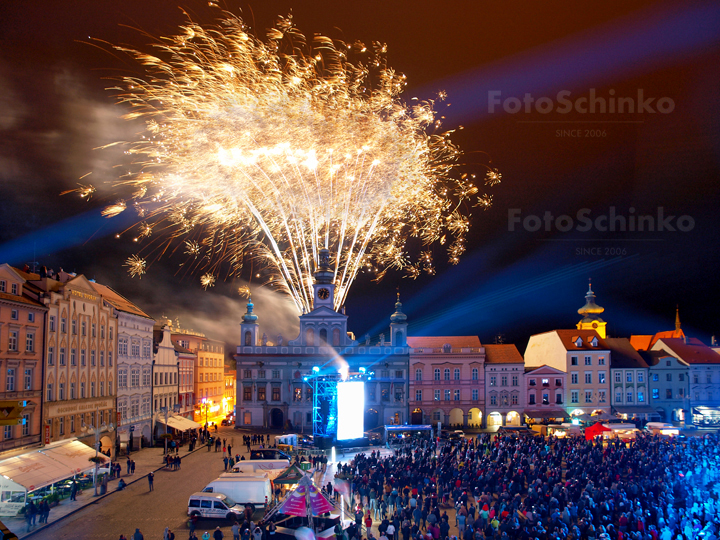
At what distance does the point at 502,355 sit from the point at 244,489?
37450 mm

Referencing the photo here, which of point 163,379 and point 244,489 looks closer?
point 244,489

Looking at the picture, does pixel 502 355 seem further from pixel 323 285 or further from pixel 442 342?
pixel 323 285

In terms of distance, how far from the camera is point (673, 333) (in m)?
74.7

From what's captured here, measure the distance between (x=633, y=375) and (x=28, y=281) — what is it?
51.5 meters

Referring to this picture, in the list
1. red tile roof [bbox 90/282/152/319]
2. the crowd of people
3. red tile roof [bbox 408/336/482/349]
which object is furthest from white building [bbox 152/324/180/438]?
the crowd of people

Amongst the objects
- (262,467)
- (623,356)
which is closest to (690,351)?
(623,356)

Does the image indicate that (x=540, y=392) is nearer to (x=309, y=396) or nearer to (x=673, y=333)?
(x=309, y=396)

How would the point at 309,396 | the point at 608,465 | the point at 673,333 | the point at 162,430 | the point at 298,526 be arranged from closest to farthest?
the point at 298,526, the point at 608,465, the point at 162,430, the point at 309,396, the point at 673,333

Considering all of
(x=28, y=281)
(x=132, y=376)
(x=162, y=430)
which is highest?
(x=28, y=281)

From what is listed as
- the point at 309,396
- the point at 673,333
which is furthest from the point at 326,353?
the point at 673,333

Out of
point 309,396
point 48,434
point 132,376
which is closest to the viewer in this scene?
point 48,434

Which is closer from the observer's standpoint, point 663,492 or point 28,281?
point 663,492

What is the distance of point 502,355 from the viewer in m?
57.3

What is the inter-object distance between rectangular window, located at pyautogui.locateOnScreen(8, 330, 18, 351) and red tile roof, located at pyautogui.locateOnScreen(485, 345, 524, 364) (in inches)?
1530
